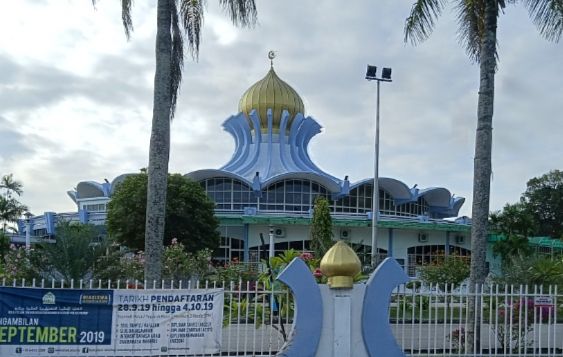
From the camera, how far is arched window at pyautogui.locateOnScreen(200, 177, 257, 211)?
5181 centimetres

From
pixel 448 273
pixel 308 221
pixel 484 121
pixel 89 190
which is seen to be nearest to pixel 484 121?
pixel 484 121

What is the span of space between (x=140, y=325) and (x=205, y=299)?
1.05 metres

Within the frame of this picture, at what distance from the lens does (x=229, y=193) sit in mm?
52281

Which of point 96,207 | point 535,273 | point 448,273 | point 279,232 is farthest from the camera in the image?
point 96,207

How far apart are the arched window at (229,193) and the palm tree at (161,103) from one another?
36.9 m

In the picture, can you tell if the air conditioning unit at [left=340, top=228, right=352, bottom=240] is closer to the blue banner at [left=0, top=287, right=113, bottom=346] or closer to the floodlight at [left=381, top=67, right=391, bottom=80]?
the floodlight at [left=381, top=67, right=391, bottom=80]

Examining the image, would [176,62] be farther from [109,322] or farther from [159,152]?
[109,322]

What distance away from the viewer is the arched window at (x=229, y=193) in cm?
5181

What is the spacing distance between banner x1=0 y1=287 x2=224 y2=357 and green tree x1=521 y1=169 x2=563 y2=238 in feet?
200

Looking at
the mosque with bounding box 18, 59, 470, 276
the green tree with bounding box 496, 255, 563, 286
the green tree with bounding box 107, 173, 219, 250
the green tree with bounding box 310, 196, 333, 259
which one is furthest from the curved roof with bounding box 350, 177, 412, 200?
the green tree with bounding box 496, 255, 563, 286

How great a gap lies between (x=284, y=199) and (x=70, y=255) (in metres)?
35.4

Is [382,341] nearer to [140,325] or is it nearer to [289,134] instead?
[140,325]

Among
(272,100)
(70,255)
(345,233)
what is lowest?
(70,255)

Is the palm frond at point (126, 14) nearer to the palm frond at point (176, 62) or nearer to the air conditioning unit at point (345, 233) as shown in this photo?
the palm frond at point (176, 62)
